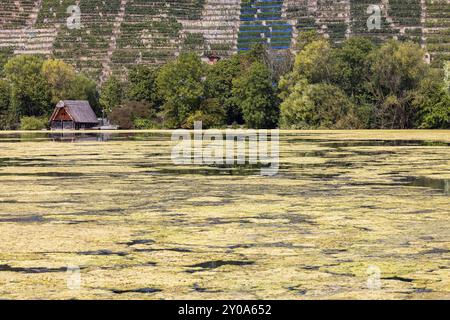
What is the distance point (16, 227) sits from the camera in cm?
1245

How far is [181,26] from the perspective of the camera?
133250 mm

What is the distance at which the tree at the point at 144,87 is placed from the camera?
87812 mm

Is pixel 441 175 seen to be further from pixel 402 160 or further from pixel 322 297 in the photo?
pixel 322 297

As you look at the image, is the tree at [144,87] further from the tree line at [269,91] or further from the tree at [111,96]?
the tree at [111,96]

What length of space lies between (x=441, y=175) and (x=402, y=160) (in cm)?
596

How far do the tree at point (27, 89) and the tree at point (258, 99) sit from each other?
21.3 m

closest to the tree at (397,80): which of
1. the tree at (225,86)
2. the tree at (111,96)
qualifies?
the tree at (225,86)

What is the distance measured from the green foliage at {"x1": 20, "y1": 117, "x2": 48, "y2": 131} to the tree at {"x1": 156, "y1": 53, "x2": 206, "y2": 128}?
1289 cm

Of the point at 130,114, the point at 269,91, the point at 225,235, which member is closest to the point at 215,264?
the point at 225,235

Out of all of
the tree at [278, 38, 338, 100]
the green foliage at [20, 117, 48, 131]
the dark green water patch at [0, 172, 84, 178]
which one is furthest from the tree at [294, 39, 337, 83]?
the dark green water patch at [0, 172, 84, 178]

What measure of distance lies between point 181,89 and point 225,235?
67420 mm

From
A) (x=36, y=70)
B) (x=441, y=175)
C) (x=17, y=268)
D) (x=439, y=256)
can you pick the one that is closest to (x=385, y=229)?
(x=439, y=256)

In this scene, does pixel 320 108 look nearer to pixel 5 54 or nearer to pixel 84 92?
pixel 84 92

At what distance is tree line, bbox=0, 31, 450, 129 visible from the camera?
229 ft
